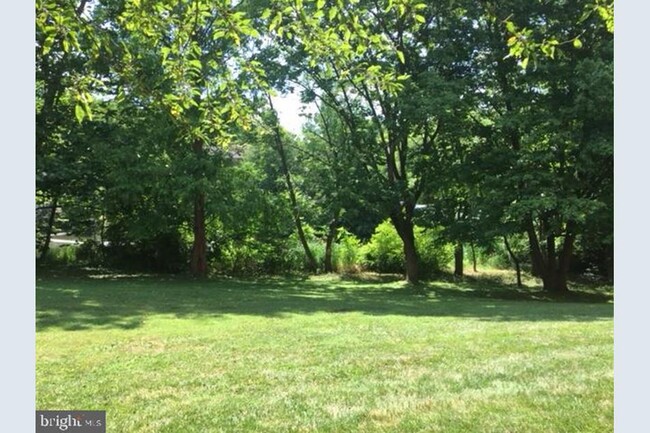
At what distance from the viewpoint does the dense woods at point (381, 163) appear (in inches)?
540

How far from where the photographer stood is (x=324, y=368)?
17.0 feet

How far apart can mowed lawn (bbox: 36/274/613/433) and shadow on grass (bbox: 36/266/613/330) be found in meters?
0.11

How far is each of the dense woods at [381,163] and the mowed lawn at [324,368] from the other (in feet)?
13.2

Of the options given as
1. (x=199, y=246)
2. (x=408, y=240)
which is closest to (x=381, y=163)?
(x=408, y=240)

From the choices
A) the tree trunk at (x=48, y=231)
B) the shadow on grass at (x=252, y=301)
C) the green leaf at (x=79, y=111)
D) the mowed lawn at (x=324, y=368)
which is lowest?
the shadow on grass at (x=252, y=301)

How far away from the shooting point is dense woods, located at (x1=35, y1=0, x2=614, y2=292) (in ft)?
45.0

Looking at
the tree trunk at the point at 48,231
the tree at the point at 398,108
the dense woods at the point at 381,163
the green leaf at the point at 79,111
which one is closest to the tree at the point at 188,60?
the green leaf at the point at 79,111

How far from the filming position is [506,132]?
595 inches

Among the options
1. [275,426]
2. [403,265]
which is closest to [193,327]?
[275,426]

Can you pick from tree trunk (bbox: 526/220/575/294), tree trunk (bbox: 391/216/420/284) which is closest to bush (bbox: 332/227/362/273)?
tree trunk (bbox: 391/216/420/284)

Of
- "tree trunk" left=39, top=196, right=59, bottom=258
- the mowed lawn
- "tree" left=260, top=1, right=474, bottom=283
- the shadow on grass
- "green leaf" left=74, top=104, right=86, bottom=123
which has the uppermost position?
"tree" left=260, top=1, right=474, bottom=283

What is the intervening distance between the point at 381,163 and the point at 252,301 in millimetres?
8639

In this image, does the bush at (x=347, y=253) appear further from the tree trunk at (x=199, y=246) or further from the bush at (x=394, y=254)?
the tree trunk at (x=199, y=246)

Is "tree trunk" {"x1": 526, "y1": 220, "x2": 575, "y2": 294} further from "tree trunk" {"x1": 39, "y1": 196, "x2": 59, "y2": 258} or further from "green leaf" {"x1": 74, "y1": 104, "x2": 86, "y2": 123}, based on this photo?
"tree trunk" {"x1": 39, "y1": 196, "x2": 59, "y2": 258}
